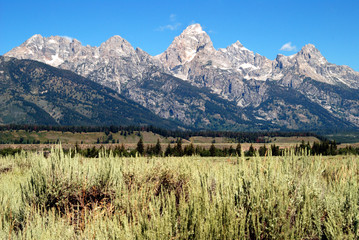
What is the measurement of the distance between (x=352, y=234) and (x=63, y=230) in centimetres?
673

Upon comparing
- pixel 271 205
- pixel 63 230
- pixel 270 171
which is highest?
pixel 270 171

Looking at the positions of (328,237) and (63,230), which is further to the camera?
(63,230)

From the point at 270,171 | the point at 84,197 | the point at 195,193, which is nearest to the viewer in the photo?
the point at 195,193

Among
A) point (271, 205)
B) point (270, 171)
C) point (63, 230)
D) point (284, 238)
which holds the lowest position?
point (63, 230)

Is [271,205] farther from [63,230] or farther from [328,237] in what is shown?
[63,230]

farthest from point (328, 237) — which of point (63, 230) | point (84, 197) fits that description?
point (84, 197)

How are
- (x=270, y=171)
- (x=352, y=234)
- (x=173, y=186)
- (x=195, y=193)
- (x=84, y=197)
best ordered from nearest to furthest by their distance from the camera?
(x=352, y=234), (x=195, y=193), (x=270, y=171), (x=84, y=197), (x=173, y=186)

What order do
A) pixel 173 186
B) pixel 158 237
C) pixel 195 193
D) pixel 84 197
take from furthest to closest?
pixel 173 186 < pixel 84 197 < pixel 195 193 < pixel 158 237

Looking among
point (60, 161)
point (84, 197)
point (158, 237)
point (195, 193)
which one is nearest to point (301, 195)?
point (195, 193)

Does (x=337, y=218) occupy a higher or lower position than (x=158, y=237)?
higher

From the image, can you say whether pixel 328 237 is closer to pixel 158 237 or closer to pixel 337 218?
pixel 337 218

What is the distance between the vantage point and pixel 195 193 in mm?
6926

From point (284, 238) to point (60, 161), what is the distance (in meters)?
8.59

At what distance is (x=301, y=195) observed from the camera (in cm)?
711
